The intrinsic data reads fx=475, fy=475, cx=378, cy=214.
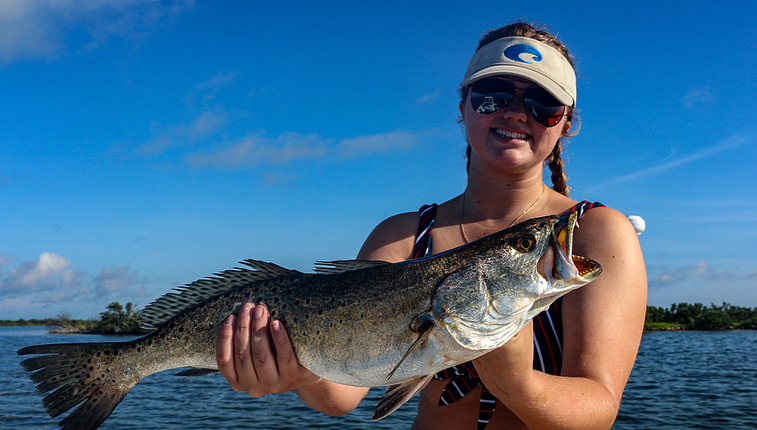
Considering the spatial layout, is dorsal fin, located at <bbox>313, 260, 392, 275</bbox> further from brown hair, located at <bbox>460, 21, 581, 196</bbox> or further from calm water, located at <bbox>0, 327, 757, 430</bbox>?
calm water, located at <bbox>0, 327, 757, 430</bbox>

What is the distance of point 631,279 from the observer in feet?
9.39

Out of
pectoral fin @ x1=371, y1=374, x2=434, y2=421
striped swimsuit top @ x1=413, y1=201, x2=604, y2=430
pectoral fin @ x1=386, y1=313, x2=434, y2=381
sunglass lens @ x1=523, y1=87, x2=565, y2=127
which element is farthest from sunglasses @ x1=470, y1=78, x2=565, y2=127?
pectoral fin @ x1=371, y1=374, x2=434, y2=421

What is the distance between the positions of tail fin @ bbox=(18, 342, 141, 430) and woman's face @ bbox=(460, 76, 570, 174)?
9.24ft

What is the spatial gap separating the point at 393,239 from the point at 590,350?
1.54 meters

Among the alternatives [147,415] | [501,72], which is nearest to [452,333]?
[501,72]

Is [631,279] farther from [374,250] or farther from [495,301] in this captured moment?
[374,250]

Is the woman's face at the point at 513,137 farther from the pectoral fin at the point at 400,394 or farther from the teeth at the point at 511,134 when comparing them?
the pectoral fin at the point at 400,394

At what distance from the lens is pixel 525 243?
96.0 inches

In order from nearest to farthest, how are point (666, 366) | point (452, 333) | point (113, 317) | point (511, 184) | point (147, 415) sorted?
point (452, 333) < point (511, 184) < point (147, 415) < point (666, 366) < point (113, 317)

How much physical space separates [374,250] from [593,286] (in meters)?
1.55

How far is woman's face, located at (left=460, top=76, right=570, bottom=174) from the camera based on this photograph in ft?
10.4

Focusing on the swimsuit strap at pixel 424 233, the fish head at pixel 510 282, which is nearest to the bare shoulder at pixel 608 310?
the fish head at pixel 510 282

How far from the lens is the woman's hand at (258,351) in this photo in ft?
9.36

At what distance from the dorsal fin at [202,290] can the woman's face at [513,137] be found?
1.54 meters
